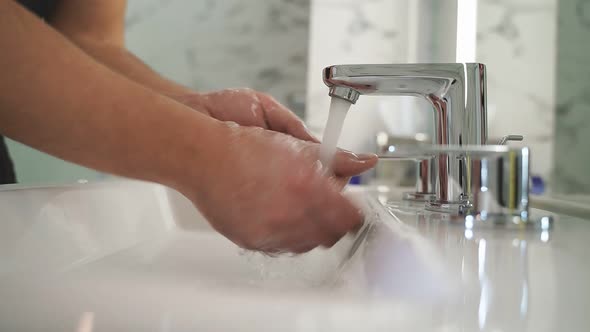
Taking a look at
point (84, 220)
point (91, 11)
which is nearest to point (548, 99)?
point (84, 220)

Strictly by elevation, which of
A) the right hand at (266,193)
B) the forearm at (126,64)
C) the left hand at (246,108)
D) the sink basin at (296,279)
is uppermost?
the forearm at (126,64)

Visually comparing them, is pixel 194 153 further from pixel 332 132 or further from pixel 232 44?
pixel 232 44

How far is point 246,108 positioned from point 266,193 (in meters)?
0.26

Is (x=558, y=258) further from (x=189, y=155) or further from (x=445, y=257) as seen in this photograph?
Result: (x=189, y=155)

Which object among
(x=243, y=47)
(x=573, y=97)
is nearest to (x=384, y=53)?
(x=243, y=47)

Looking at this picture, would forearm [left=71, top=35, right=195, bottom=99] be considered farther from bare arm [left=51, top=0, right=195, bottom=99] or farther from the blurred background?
the blurred background

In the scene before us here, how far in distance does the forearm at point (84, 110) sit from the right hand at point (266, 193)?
20mm

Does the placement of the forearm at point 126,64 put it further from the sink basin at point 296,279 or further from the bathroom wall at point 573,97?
the bathroom wall at point 573,97

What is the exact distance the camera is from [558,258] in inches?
11.6

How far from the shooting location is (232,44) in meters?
1.61

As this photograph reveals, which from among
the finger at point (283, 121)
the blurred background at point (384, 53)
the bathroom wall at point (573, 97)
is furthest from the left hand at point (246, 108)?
the bathroom wall at point (573, 97)

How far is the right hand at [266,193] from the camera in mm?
347

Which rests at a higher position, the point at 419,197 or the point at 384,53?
the point at 384,53

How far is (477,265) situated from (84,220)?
15.1 inches
